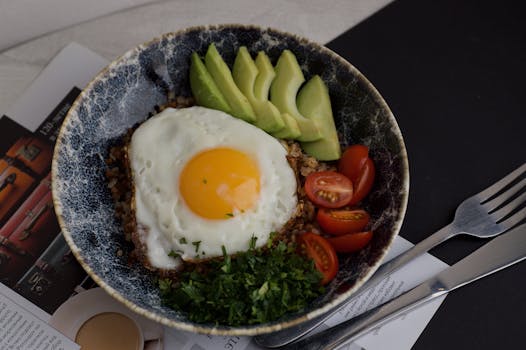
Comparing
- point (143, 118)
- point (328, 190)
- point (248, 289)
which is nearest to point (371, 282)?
point (328, 190)

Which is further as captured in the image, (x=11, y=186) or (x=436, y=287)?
(x=11, y=186)

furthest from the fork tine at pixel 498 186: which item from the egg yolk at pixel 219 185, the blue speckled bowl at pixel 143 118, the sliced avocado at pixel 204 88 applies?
the sliced avocado at pixel 204 88

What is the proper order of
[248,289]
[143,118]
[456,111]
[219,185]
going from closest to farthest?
[248,289], [219,185], [143,118], [456,111]

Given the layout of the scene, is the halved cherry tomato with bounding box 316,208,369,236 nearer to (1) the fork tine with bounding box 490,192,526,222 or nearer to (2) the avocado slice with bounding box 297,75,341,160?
(2) the avocado slice with bounding box 297,75,341,160

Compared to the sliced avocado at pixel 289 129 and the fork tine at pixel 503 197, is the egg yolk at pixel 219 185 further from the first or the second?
the fork tine at pixel 503 197

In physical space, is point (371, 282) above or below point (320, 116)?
below

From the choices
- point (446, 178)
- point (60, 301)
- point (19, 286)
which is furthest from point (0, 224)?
point (446, 178)

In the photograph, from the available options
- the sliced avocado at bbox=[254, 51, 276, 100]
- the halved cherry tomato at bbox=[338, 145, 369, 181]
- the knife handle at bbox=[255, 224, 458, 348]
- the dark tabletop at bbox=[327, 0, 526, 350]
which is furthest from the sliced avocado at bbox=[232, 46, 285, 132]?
the knife handle at bbox=[255, 224, 458, 348]

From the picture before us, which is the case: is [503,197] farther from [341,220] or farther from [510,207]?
[341,220]
